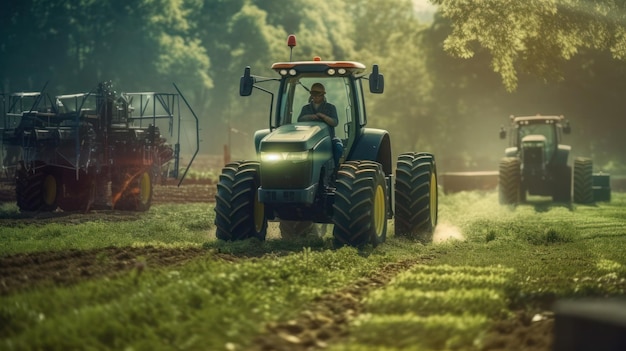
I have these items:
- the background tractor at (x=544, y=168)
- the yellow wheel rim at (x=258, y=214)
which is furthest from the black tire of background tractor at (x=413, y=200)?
the background tractor at (x=544, y=168)

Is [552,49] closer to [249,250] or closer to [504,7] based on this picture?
[504,7]

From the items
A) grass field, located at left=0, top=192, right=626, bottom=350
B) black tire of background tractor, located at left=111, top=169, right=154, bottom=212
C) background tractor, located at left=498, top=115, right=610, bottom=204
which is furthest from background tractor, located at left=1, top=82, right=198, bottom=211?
background tractor, located at left=498, top=115, right=610, bottom=204

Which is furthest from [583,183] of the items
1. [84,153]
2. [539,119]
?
[84,153]

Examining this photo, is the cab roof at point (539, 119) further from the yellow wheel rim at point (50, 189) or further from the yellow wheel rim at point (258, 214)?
the yellow wheel rim at point (258, 214)

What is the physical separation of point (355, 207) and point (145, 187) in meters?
10.8

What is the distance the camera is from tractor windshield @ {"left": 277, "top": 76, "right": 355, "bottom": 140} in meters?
15.0

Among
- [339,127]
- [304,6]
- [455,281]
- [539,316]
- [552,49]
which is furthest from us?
[304,6]

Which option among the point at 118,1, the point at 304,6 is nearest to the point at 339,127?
the point at 118,1

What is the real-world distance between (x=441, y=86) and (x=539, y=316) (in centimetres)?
5145

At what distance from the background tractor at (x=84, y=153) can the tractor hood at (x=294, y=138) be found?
700cm

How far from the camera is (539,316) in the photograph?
9.22 metres

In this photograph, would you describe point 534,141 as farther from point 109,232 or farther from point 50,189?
point 109,232

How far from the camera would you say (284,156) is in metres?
13.5

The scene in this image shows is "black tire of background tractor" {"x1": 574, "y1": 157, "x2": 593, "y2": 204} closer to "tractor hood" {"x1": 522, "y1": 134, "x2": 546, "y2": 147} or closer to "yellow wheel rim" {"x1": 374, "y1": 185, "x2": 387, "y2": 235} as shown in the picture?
"tractor hood" {"x1": 522, "y1": 134, "x2": 546, "y2": 147}
